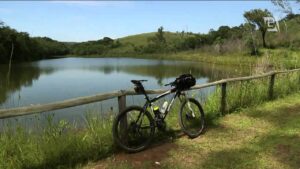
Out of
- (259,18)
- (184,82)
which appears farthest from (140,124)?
(259,18)

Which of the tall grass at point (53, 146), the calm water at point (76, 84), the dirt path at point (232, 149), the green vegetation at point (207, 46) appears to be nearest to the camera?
the tall grass at point (53, 146)

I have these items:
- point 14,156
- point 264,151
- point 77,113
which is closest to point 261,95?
point 264,151

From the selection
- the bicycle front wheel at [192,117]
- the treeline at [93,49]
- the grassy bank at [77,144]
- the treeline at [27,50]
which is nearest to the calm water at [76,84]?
the grassy bank at [77,144]

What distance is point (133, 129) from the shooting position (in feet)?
18.3

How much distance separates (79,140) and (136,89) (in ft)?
3.75

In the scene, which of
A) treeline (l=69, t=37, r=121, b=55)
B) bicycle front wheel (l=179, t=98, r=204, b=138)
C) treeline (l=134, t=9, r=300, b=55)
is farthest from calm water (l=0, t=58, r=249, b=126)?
treeline (l=69, t=37, r=121, b=55)

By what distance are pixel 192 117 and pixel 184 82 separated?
75 centimetres

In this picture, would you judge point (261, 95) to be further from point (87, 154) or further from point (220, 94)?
point (87, 154)

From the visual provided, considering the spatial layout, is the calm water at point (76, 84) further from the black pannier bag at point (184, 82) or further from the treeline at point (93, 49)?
the treeline at point (93, 49)

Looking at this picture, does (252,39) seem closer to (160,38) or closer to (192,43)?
(192,43)

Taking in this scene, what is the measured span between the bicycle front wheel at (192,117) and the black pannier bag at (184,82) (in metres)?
0.26

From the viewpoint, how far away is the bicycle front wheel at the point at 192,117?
639 centimetres

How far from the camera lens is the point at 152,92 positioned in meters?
6.12

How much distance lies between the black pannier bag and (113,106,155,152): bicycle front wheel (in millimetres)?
841
